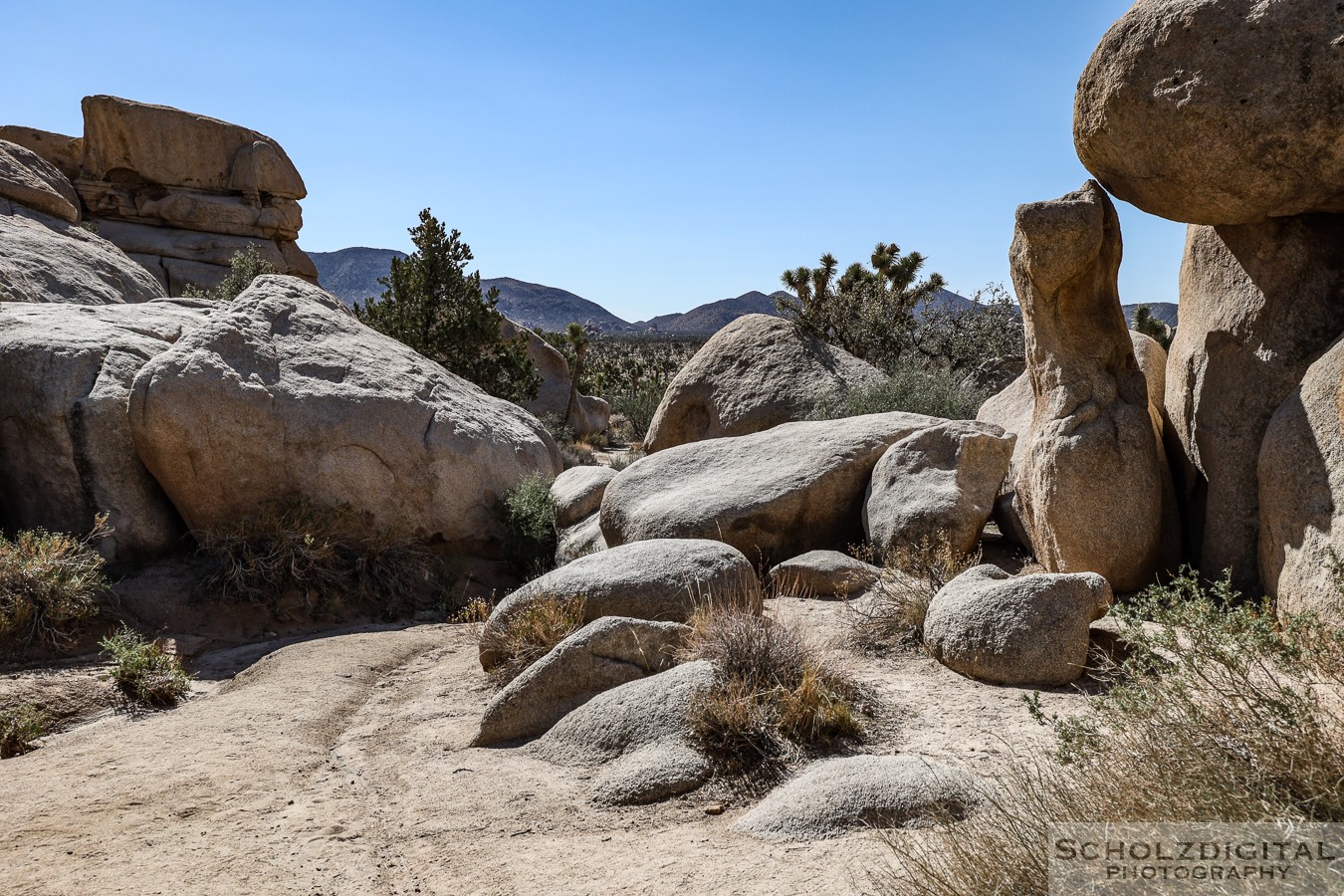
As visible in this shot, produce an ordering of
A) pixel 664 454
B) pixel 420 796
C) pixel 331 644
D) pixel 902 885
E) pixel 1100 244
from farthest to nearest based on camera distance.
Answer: pixel 664 454 < pixel 331 644 < pixel 1100 244 < pixel 420 796 < pixel 902 885

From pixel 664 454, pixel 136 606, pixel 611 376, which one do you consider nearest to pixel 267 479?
pixel 136 606

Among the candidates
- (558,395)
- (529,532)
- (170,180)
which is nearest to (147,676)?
(529,532)

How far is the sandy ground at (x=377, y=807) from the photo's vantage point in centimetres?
407

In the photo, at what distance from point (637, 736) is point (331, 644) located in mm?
4278

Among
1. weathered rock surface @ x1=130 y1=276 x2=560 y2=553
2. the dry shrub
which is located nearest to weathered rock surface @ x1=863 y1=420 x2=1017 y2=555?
the dry shrub

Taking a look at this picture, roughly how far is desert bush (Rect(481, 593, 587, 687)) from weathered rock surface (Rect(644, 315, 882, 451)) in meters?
6.52

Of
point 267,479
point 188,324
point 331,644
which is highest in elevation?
point 188,324

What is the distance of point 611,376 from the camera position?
34.7 metres

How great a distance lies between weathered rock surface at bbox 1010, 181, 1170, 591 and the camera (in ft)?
22.9

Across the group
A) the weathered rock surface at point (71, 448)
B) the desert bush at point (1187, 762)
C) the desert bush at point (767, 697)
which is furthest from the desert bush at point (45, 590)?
the desert bush at point (1187, 762)

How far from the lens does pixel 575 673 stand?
20.1 feet

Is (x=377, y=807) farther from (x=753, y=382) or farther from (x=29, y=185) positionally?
(x=29, y=185)

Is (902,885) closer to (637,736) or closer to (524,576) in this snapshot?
(637,736)

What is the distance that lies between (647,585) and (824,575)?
6.29 feet
